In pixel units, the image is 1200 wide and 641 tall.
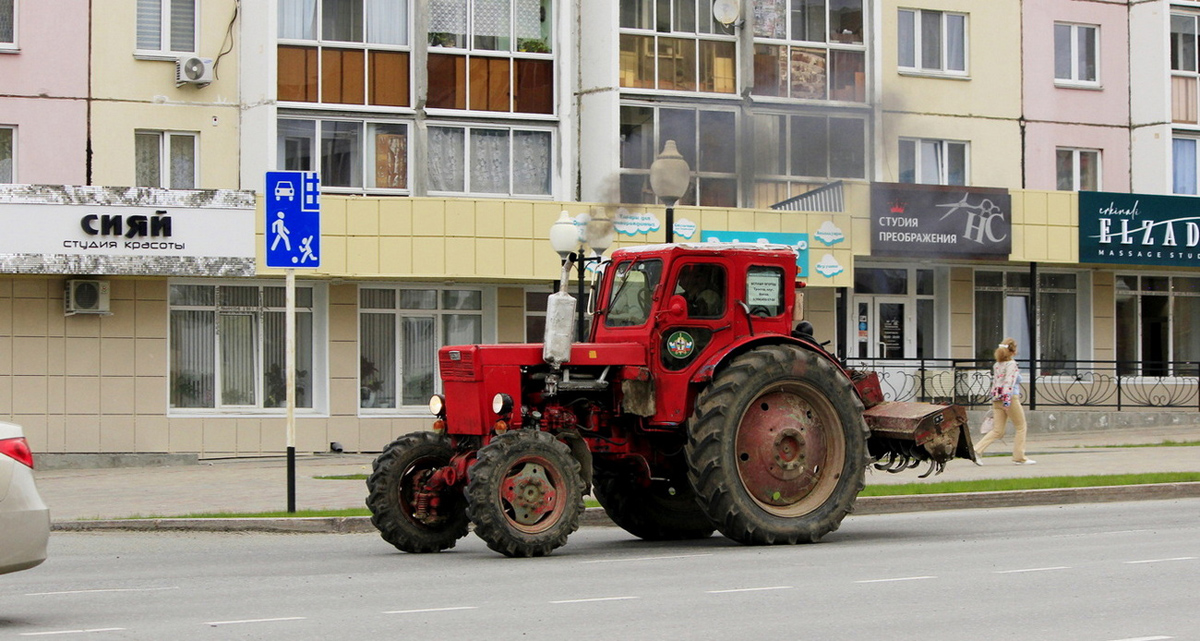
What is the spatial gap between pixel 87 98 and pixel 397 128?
520 centimetres

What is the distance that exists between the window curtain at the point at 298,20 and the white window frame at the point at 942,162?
12.0m

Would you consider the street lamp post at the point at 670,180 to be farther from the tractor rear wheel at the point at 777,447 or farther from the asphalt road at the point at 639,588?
the tractor rear wheel at the point at 777,447

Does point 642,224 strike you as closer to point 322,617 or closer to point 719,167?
point 719,167

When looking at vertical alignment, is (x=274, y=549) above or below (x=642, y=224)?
below

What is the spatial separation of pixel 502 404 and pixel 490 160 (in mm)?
16845

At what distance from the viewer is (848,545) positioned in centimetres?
1404

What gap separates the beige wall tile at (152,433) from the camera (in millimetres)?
27172

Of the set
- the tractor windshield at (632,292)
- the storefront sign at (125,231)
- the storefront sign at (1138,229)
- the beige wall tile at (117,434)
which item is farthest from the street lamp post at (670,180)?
the storefront sign at (1138,229)

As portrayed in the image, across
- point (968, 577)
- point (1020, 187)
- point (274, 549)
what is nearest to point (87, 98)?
point (274, 549)

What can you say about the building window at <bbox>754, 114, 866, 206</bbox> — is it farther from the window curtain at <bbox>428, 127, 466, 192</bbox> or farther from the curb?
the curb

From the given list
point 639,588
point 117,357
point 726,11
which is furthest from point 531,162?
point 639,588

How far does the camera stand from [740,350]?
13922 millimetres

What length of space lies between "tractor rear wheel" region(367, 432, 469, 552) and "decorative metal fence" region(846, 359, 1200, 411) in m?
18.8

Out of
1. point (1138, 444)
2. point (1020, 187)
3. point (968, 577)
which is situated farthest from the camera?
point (1020, 187)
